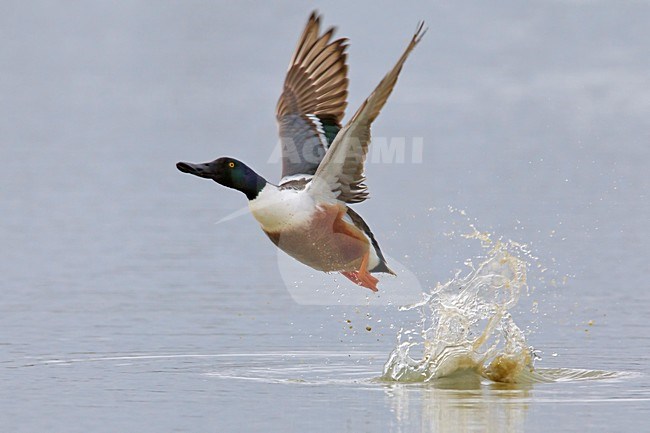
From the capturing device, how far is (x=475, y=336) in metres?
10.6

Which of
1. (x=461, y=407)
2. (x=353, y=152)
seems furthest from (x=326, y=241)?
(x=461, y=407)

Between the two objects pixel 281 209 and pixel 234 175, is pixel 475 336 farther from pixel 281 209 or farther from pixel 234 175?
pixel 234 175

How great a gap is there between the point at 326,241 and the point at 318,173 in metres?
0.39

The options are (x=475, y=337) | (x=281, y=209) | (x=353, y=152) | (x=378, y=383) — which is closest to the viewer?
(x=353, y=152)

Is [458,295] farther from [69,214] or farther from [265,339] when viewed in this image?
[69,214]

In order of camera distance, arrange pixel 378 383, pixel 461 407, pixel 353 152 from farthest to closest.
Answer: pixel 378 383 < pixel 353 152 < pixel 461 407

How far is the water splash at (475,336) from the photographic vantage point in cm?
1017

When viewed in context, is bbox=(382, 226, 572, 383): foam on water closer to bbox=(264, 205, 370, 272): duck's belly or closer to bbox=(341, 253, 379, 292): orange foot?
bbox=(341, 253, 379, 292): orange foot

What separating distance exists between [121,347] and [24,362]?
93 cm

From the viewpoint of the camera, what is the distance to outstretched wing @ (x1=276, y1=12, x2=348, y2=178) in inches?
422

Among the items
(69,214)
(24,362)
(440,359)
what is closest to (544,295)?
(440,359)

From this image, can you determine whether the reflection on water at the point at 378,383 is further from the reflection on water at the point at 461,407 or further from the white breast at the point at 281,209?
the white breast at the point at 281,209

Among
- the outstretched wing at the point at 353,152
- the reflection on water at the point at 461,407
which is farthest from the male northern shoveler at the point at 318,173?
the reflection on water at the point at 461,407

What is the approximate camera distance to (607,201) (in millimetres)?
23031
